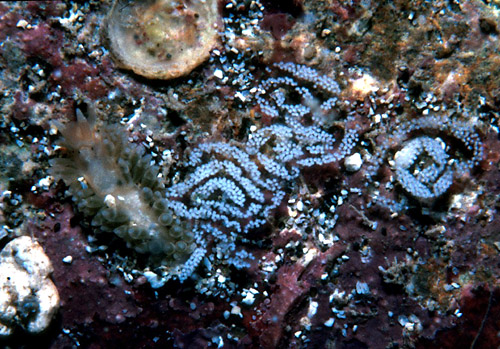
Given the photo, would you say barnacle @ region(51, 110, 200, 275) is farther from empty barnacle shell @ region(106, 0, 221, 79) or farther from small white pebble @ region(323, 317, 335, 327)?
small white pebble @ region(323, 317, 335, 327)

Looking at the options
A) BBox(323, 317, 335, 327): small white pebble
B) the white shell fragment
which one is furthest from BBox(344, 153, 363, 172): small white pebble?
the white shell fragment

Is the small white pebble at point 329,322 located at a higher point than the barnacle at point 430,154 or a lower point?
lower

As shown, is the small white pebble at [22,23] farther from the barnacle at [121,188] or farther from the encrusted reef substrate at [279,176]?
the barnacle at [121,188]

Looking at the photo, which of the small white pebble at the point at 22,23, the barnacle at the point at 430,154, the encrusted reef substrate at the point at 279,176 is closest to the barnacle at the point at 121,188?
the encrusted reef substrate at the point at 279,176

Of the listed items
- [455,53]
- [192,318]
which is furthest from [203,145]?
[455,53]

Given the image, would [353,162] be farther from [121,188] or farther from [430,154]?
[121,188]

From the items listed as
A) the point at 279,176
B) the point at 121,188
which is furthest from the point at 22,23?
the point at 279,176
